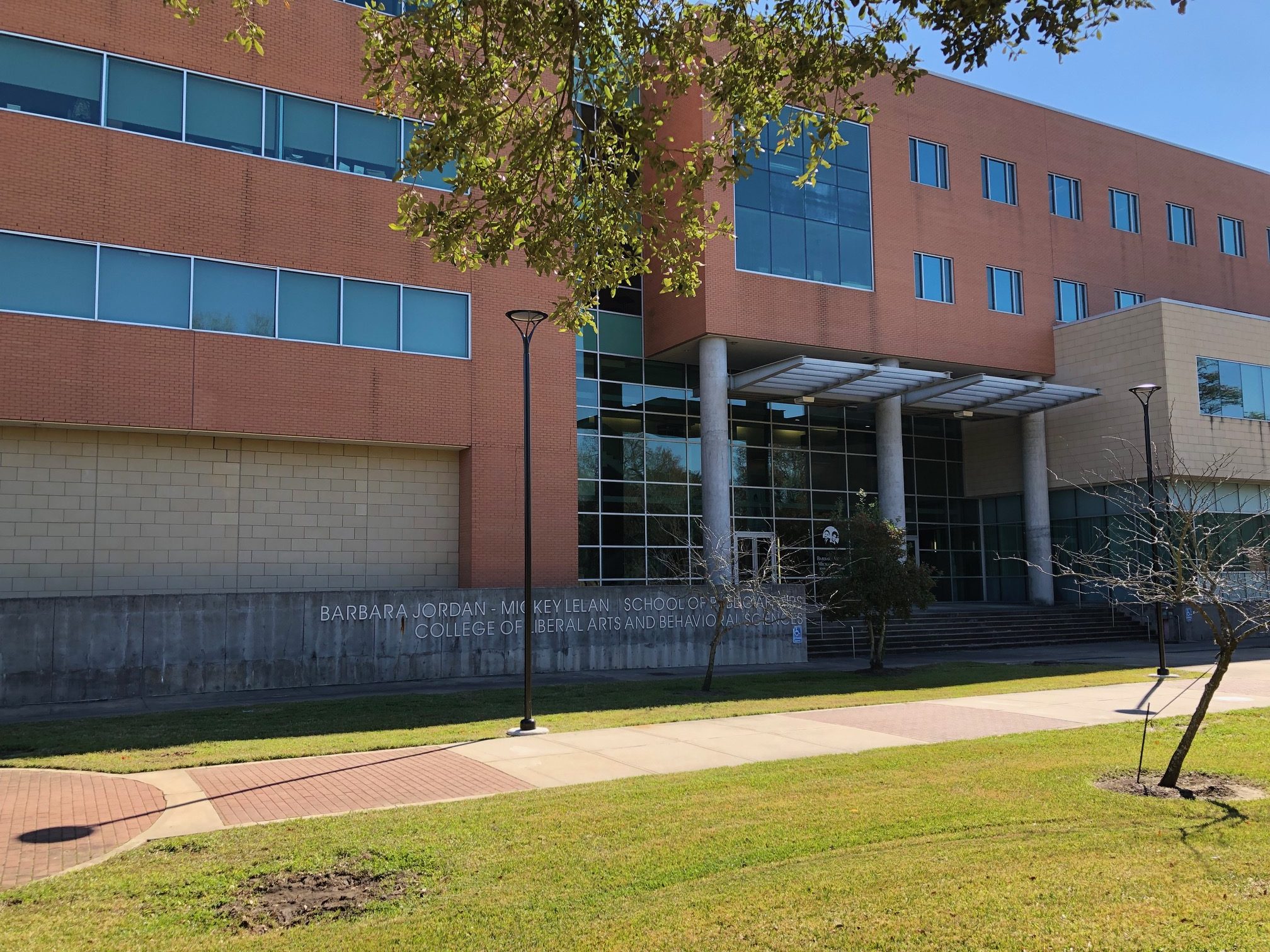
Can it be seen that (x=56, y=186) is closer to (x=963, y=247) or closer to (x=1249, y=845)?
(x=1249, y=845)

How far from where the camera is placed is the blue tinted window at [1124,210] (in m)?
38.2

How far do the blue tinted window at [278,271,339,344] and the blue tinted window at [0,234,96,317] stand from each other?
378 cm

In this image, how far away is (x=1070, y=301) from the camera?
121ft

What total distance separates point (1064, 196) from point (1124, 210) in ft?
10.2

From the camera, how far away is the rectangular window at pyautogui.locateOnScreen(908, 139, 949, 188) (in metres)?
33.6

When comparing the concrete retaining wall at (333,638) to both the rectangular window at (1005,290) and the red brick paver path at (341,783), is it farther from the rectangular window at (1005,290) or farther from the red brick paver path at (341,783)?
the rectangular window at (1005,290)

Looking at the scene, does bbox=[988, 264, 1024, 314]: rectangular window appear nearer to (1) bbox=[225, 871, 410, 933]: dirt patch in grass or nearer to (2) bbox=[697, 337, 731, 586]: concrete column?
(2) bbox=[697, 337, 731, 586]: concrete column

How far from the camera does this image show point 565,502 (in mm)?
25594

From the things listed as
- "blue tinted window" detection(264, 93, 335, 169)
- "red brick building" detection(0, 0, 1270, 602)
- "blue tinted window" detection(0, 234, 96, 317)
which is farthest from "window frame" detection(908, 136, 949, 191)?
"blue tinted window" detection(0, 234, 96, 317)

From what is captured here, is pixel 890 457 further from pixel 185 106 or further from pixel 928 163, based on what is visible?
pixel 185 106

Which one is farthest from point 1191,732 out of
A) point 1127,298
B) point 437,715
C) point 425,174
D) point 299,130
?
point 1127,298

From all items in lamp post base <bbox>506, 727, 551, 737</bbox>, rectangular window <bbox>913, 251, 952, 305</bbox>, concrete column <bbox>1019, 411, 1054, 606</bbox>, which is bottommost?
lamp post base <bbox>506, 727, 551, 737</bbox>

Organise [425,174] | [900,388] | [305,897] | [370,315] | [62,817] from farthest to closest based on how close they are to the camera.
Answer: [900,388], [425,174], [370,315], [62,817], [305,897]

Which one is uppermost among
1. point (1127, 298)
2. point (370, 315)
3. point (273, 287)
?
point (1127, 298)
